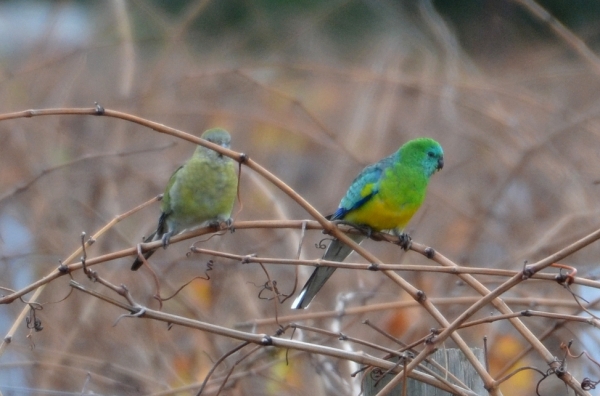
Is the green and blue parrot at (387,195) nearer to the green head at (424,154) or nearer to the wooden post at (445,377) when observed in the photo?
the green head at (424,154)

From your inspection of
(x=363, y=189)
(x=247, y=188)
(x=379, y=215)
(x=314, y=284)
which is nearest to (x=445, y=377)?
(x=314, y=284)

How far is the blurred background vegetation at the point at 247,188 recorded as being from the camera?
440 centimetres

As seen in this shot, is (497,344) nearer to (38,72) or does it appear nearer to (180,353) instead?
(180,353)

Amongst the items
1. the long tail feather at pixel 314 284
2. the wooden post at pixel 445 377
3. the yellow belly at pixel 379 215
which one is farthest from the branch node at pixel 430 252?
the yellow belly at pixel 379 215

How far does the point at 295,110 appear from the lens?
7.11 meters

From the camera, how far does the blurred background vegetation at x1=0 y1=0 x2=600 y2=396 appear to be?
14.4ft

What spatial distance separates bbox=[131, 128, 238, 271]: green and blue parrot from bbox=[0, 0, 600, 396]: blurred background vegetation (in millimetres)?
290

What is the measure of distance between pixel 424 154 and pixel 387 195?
0.37 m

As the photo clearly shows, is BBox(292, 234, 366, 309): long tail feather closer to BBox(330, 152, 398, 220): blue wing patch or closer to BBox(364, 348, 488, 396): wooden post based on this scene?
BBox(330, 152, 398, 220): blue wing patch

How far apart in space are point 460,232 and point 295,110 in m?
2.11

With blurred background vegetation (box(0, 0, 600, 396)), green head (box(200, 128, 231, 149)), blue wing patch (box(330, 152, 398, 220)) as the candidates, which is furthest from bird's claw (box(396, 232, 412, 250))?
green head (box(200, 128, 231, 149))

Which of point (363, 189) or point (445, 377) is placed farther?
point (363, 189)

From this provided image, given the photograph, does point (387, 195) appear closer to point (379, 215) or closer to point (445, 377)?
point (379, 215)

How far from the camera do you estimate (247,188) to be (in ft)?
18.4
